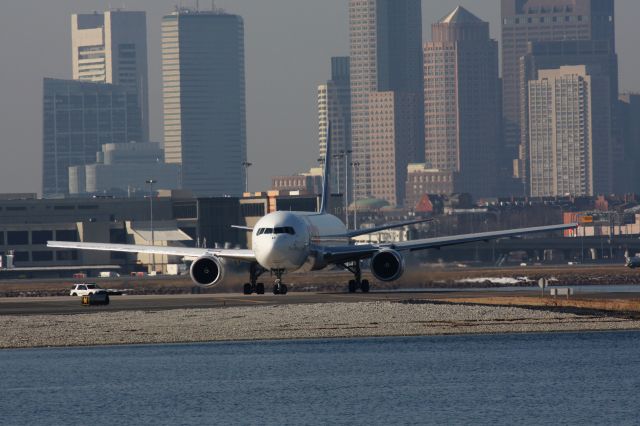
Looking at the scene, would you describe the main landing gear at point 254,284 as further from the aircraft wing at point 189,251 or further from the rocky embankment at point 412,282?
the rocky embankment at point 412,282

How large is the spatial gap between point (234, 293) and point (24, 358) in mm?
41394

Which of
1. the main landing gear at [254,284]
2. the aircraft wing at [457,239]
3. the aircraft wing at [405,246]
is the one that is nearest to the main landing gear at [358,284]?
the aircraft wing at [405,246]

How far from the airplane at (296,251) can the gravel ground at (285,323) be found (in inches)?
372

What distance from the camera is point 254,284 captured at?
99.9m

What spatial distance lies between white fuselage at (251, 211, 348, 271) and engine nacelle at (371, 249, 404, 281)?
3461mm

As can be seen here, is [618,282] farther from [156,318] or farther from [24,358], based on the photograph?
[24,358]

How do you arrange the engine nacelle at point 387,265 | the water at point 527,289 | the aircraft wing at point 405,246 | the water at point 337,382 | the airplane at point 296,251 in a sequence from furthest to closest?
the water at point 527,289 → the aircraft wing at point 405,246 → the engine nacelle at point 387,265 → the airplane at point 296,251 → the water at point 337,382

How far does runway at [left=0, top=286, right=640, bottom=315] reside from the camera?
88.0 m

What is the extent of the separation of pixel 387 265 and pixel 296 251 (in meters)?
6.67

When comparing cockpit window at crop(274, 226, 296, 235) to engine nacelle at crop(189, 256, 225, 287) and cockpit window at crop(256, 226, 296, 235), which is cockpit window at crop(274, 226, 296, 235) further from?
engine nacelle at crop(189, 256, 225, 287)

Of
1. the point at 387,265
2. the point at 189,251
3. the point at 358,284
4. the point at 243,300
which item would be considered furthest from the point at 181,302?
the point at 358,284

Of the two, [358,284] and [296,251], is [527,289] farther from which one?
[296,251]

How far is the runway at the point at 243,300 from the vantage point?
289ft

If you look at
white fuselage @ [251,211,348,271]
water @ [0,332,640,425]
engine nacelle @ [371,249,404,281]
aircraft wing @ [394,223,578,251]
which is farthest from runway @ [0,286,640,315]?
water @ [0,332,640,425]
